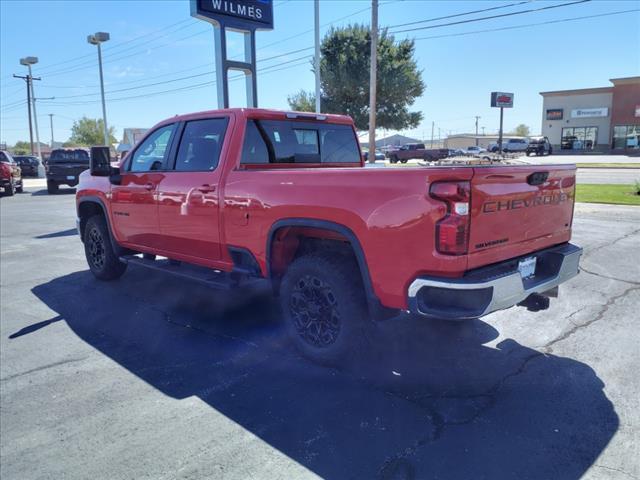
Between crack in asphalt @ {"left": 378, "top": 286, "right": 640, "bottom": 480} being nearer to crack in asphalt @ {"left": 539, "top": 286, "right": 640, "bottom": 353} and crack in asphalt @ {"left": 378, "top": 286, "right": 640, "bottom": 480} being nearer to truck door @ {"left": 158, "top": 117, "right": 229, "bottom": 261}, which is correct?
crack in asphalt @ {"left": 539, "top": 286, "right": 640, "bottom": 353}

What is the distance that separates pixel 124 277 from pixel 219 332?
2.84m

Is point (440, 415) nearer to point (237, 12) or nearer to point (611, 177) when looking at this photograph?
point (237, 12)

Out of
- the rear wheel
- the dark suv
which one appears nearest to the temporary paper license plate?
the dark suv

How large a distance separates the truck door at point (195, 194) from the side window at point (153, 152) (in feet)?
0.89

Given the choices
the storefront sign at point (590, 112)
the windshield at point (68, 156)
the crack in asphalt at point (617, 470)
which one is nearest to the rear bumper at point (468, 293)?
the crack in asphalt at point (617, 470)

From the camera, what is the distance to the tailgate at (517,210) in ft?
10.1

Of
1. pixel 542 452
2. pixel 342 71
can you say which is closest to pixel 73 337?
pixel 542 452

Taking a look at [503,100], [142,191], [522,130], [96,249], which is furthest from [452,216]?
[522,130]

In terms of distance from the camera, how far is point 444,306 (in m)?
3.09

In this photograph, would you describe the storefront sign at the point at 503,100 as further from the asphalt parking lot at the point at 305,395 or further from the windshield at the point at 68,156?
the asphalt parking lot at the point at 305,395

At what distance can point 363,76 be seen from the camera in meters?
31.8

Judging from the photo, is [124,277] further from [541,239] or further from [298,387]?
[541,239]

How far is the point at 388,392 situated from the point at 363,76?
101 ft

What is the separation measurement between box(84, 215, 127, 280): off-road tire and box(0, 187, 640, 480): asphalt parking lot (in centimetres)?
78
